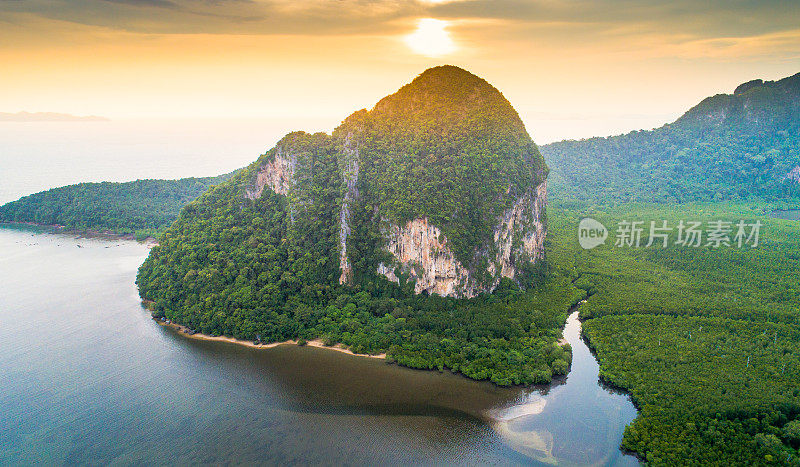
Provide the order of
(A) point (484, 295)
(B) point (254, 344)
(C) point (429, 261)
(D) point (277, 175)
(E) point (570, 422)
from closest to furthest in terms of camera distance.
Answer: (E) point (570, 422) < (B) point (254, 344) < (C) point (429, 261) < (A) point (484, 295) < (D) point (277, 175)

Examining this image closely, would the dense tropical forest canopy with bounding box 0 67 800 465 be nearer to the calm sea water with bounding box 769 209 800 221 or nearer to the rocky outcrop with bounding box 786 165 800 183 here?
the calm sea water with bounding box 769 209 800 221

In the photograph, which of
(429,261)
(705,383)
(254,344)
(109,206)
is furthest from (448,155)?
(109,206)

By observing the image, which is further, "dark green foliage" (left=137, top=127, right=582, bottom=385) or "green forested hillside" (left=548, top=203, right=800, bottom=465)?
"dark green foliage" (left=137, top=127, right=582, bottom=385)

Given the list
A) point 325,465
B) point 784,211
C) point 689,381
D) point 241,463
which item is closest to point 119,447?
point 241,463

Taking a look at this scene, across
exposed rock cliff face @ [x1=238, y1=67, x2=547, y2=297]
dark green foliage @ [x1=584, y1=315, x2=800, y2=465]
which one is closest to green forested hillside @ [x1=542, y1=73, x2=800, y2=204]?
exposed rock cliff face @ [x1=238, y1=67, x2=547, y2=297]

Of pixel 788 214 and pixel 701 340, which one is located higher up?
pixel 788 214

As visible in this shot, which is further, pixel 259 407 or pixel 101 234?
pixel 101 234

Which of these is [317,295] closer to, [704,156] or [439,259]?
[439,259]
